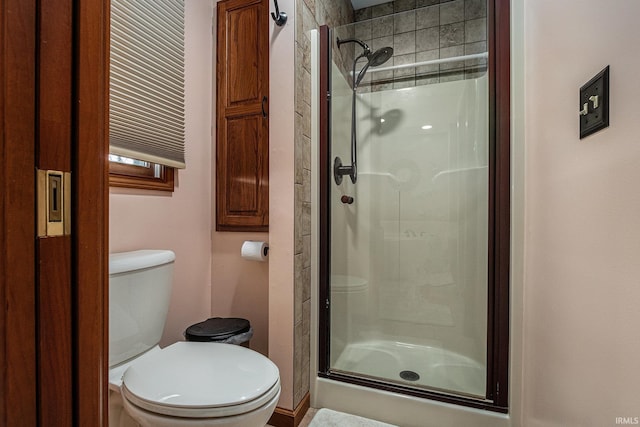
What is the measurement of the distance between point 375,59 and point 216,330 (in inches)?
68.2

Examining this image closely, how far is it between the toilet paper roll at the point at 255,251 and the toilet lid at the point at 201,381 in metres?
0.45

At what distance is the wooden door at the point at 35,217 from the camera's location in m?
0.30

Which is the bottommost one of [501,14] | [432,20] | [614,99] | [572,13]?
[614,99]

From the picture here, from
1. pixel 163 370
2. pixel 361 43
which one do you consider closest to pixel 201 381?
pixel 163 370

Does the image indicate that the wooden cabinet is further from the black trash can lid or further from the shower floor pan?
the shower floor pan

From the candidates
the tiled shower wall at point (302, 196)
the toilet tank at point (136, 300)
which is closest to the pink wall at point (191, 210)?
the toilet tank at point (136, 300)

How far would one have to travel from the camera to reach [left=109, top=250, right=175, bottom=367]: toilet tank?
1.03 meters

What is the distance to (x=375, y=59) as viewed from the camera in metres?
1.82

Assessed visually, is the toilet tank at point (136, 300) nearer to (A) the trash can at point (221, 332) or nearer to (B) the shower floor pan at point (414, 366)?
(A) the trash can at point (221, 332)

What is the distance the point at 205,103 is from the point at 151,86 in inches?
14.3

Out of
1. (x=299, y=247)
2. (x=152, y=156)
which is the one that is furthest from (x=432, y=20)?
(x=152, y=156)

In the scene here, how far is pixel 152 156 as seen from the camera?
4.26ft

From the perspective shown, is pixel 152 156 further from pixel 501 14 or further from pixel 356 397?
pixel 501 14

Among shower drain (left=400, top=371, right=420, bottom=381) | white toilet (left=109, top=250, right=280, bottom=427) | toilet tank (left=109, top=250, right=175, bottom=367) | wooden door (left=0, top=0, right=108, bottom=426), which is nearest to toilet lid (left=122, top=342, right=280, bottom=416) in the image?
white toilet (left=109, top=250, right=280, bottom=427)
